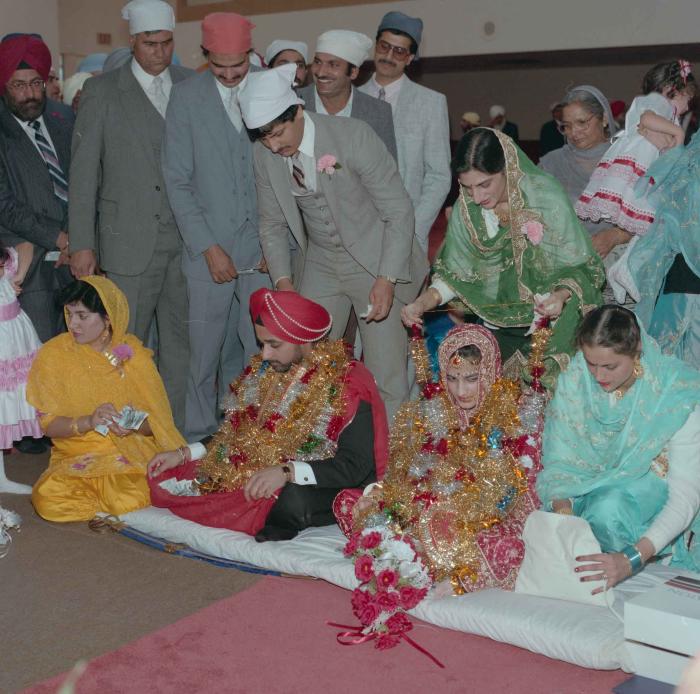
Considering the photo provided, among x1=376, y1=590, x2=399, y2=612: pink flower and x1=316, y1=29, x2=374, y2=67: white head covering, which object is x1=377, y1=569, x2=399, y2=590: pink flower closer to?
x1=376, y1=590, x2=399, y2=612: pink flower

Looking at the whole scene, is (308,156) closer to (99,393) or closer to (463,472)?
Result: (99,393)

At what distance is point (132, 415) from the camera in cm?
421

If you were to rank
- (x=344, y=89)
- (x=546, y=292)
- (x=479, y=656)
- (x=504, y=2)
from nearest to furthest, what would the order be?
1. (x=479, y=656)
2. (x=546, y=292)
3. (x=344, y=89)
4. (x=504, y=2)

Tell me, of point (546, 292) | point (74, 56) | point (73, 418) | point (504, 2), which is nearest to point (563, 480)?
point (546, 292)

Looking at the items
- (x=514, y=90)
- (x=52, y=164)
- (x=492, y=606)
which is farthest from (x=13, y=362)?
(x=514, y=90)

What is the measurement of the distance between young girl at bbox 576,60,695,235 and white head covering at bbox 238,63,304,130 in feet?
4.34

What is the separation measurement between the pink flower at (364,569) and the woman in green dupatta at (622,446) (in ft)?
2.07

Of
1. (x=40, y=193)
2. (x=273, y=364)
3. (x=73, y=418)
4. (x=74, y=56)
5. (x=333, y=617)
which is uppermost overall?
(x=74, y=56)

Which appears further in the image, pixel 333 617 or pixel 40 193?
pixel 40 193

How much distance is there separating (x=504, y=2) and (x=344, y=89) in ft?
16.6

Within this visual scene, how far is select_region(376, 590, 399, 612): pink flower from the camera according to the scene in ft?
10.2

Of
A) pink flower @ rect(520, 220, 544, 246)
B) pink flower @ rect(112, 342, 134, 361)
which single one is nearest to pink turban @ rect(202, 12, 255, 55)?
pink flower @ rect(112, 342, 134, 361)

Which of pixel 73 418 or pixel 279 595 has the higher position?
pixel 73 418

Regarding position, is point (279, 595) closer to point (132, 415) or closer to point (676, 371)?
point (132, 415)
